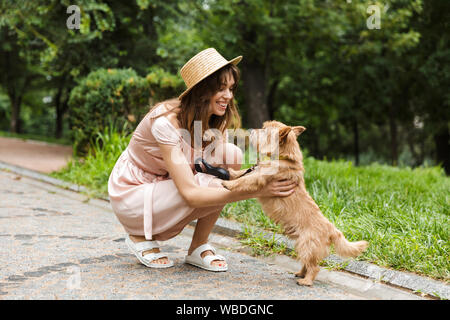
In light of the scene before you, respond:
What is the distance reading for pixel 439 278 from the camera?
3.40 metres

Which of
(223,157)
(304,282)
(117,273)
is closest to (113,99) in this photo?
(223,157)

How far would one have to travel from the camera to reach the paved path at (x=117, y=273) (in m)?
3.13

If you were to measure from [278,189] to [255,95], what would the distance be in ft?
38.8

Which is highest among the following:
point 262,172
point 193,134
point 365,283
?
point 193,134

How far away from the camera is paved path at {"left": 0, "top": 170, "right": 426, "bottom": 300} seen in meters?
3.13

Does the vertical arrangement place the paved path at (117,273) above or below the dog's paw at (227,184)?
below

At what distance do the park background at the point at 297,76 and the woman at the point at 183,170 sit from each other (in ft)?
3.69

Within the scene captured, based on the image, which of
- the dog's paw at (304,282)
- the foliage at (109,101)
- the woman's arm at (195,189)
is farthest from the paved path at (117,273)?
the foliage at (109,101)

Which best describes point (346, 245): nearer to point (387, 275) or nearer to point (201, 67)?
point (387, 275)

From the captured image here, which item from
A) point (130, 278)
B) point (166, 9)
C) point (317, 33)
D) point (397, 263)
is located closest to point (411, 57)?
point (317, 33)

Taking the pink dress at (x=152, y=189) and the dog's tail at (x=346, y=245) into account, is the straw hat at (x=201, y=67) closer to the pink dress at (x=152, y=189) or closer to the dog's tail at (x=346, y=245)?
the pink dress at (x=152, y=189)

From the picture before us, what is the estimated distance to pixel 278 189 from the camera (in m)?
3.19
